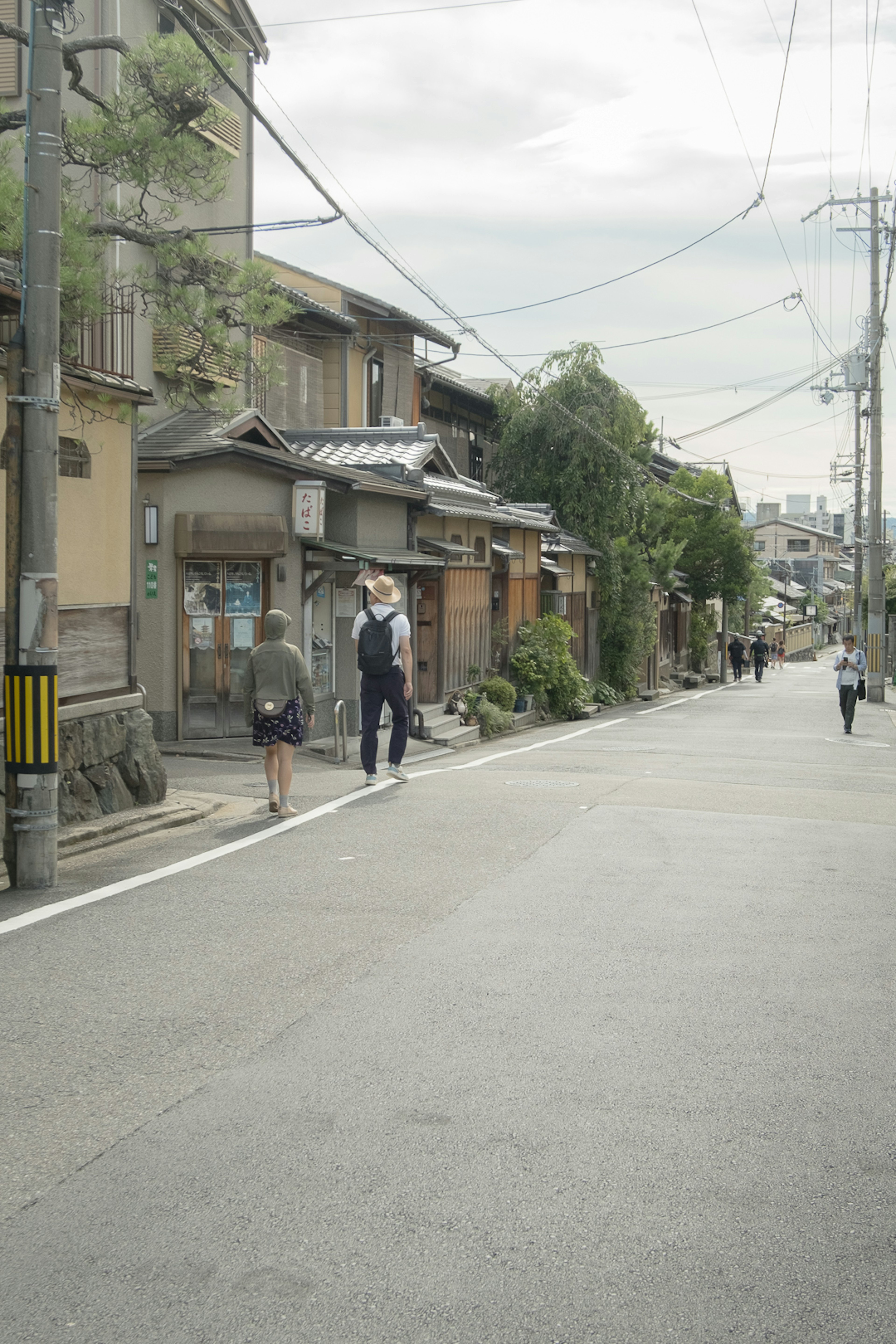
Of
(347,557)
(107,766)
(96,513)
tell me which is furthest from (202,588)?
(107,766)

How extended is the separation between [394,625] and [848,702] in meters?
14.5

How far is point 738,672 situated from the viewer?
54.2 metres

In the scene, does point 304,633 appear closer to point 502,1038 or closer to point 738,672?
point 502,1038

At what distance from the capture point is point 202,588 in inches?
628

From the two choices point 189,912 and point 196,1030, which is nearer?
point 196,1030

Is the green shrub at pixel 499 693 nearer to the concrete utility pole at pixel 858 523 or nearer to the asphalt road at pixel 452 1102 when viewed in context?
the asphalt road at pixel 452 1102

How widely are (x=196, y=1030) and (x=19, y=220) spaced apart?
19.6 feet

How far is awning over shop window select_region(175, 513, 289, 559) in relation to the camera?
1552 cm

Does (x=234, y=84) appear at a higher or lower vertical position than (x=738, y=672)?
higher

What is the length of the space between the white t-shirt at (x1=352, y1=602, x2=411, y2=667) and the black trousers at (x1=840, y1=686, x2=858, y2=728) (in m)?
14.0

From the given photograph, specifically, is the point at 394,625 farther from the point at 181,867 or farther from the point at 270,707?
the point at 181,867

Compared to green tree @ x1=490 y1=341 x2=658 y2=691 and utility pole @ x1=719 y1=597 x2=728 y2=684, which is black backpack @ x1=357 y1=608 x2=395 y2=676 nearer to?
green tree @ x1=490 y1=341 x2=658 y2=691

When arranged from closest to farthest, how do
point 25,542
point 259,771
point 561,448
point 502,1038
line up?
point 502,1038 < point 25,542 < point 259,771 < point 561,448

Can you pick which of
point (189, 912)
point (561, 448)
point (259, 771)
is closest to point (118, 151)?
point (189, 912)
